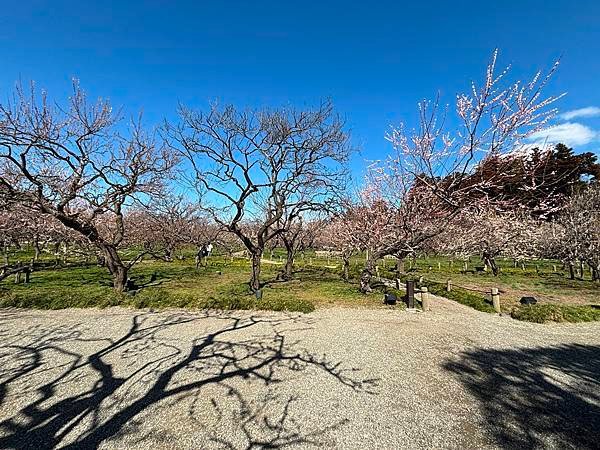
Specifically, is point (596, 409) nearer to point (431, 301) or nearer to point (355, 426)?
point (355, 426)

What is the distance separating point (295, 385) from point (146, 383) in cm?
245

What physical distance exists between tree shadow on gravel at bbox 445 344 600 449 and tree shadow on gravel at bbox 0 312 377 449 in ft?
6.01

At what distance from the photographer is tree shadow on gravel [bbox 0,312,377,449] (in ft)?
12.5

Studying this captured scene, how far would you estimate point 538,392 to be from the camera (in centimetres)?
497

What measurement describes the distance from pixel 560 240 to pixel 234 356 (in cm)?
2209

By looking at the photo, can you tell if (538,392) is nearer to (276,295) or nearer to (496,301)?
(496,301)

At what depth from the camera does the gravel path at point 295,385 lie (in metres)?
3.81

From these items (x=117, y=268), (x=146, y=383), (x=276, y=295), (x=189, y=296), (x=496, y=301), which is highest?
(x=117, y=268)

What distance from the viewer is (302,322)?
894 centimetres

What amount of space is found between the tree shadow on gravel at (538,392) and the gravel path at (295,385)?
24 millimetres

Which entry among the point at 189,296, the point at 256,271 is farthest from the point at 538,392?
the point at 189,296

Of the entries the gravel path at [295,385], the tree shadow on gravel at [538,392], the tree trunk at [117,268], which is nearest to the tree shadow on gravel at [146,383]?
the gravel path at [295,385]

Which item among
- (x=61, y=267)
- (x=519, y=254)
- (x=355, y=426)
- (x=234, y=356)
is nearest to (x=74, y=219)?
(x=234, y=356)

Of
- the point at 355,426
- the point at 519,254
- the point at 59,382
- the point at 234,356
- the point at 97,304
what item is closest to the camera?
the point at 355,426
